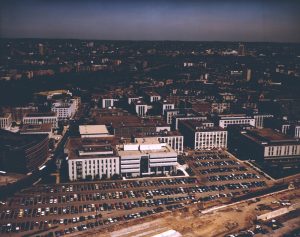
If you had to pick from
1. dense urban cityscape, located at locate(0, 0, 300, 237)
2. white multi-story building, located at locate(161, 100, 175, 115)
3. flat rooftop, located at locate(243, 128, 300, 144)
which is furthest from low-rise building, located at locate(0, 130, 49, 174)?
white multi-story building, located at locate(161, 100, 175, 115)

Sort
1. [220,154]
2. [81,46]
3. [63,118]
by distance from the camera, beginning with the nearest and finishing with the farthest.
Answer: [220,154]
[63,118]
[81,46]

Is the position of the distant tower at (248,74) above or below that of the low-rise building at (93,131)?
above

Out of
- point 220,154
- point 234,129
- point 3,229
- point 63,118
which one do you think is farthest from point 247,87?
point 3,229

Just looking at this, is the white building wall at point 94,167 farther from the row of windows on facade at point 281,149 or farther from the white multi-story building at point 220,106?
the white multi-story building at point 220,106

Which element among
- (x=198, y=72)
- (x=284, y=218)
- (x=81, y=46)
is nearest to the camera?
(x=284, y=218)

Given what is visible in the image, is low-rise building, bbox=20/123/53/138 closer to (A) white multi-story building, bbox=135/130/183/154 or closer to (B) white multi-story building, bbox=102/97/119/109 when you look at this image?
(A) white multi-story building, bbox=135/130/183/154

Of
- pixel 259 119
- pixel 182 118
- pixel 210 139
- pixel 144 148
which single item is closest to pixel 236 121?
pixel 259 119

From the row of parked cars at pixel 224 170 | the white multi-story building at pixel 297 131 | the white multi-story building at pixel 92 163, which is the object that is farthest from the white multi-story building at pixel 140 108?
the row of parked cars at pixel 224 170

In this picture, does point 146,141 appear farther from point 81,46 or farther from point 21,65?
point 81,46
